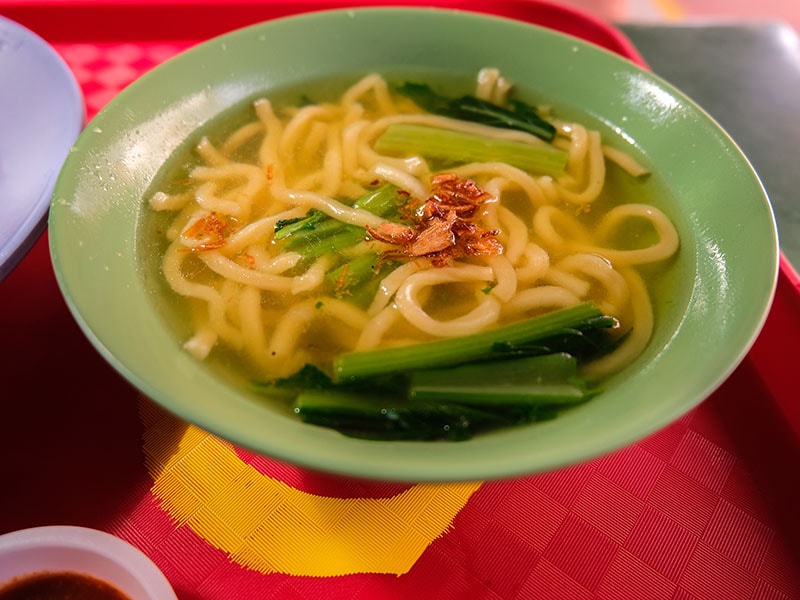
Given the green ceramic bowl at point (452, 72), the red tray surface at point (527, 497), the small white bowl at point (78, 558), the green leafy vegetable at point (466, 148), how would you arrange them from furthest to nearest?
the green leafy vegetable at point (466, 148)
the red tray surface at point (527, 497)
the small white bowl at point (78, 558)
the green ceramic bowl at point (452, 72)

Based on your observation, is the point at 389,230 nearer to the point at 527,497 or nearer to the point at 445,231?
the point at 445,231

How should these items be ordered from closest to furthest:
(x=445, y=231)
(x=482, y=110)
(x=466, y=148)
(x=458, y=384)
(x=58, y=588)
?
(x=58, y=588)
(x=458, y=384)
(x=445, y=231)
(x=466, y=148)
(x=482, y=110)

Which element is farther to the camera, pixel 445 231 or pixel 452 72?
pixel 452 72

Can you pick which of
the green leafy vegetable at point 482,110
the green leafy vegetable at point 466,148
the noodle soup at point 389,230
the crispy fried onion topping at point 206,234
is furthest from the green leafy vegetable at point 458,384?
the green leafy vegetable at point 482,110

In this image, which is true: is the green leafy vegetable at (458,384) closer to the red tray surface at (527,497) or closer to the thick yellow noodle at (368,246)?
the thick yellow noodle at (368,246)

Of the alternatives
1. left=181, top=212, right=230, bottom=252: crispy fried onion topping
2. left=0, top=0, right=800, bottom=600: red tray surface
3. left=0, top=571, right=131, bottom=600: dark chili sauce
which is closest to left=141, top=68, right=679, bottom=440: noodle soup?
left=181, top=212, right=230, bottom=252: crispy fried onion topping

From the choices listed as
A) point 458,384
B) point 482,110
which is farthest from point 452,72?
point 458,384
